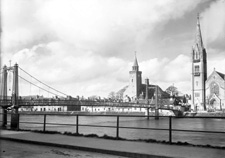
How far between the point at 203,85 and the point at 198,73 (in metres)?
6.26

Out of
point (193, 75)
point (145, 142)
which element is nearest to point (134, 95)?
point (193, 75)

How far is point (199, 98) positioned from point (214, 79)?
9.63 m

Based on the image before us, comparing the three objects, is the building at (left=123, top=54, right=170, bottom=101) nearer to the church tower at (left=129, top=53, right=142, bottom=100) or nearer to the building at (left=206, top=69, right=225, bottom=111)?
the church tower at (left=129, top=53, right=142, bottom=100)

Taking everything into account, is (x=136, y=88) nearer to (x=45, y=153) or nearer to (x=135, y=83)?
(x=135, y=83)

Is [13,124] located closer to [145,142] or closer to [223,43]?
[145,142]

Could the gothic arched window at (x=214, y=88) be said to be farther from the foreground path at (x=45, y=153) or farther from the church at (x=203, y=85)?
the foreground path at (x=45, y=153)

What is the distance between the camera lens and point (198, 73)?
125 meters

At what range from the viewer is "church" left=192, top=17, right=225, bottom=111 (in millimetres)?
110000

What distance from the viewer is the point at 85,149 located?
29.9 feet

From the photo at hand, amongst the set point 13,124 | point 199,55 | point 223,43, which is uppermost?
point 199,55

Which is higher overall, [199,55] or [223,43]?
[199,55]

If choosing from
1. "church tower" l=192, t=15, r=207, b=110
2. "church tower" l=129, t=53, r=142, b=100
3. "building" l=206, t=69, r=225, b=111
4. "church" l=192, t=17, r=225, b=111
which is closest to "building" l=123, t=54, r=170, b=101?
"church tower" l=129, t=53, r=142, b=100

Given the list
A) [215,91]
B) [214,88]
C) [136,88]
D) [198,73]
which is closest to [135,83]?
[136,88]

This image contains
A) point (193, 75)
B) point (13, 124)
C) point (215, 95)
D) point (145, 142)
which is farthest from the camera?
point (193, 75)
